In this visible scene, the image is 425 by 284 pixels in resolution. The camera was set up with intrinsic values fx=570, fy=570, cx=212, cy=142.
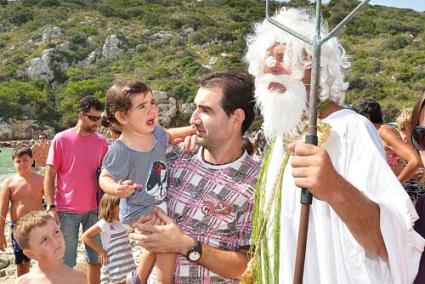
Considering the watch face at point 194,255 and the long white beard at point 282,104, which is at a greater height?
the long white beard at point 282,104

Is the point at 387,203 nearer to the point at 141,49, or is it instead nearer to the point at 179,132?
the point at 179,132

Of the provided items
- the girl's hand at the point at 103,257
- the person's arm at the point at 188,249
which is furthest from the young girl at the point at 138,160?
the girl's hand at the point at 103,257

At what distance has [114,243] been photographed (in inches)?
179

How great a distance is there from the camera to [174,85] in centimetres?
6494

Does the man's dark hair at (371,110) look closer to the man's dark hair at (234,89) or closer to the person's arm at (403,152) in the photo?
the person's arm at (403,152)

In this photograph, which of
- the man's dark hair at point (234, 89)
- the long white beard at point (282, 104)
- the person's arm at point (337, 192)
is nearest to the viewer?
the person's arm at point (337, 192)

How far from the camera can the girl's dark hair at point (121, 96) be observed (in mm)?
3123

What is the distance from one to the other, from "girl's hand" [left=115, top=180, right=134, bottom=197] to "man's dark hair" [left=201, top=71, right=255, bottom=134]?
616 mm

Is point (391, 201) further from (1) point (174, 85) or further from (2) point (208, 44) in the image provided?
(2) point (208, 44)

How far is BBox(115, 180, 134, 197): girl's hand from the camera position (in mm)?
2787

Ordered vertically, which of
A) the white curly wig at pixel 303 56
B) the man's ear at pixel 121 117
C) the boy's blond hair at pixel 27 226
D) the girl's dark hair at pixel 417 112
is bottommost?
the boy's blond hair at pixel 27 226

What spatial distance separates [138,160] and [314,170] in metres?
1.46

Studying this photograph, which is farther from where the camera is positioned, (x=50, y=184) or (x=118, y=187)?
(x=50, y=184)

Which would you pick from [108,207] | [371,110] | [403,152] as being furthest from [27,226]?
[371,110]
